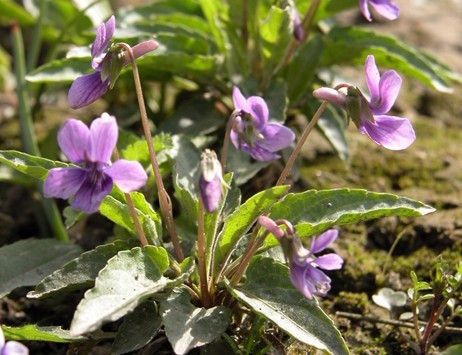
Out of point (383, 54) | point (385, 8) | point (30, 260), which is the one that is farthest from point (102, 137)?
point (383, 54)

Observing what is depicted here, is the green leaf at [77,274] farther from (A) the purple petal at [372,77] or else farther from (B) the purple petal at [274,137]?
(A) the purple petal at [372,77]

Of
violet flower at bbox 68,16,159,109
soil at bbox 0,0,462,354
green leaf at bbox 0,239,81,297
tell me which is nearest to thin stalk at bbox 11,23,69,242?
soil at bbox 0,0,462,354

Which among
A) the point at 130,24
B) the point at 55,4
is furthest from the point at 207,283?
the point at 55,4

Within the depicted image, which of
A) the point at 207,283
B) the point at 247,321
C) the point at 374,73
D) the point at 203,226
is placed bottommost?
the point at 247,321

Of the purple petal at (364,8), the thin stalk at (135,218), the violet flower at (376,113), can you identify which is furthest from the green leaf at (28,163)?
the purple petal at (364,8)

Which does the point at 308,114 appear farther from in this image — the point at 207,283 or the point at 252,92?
the point at 207,283
